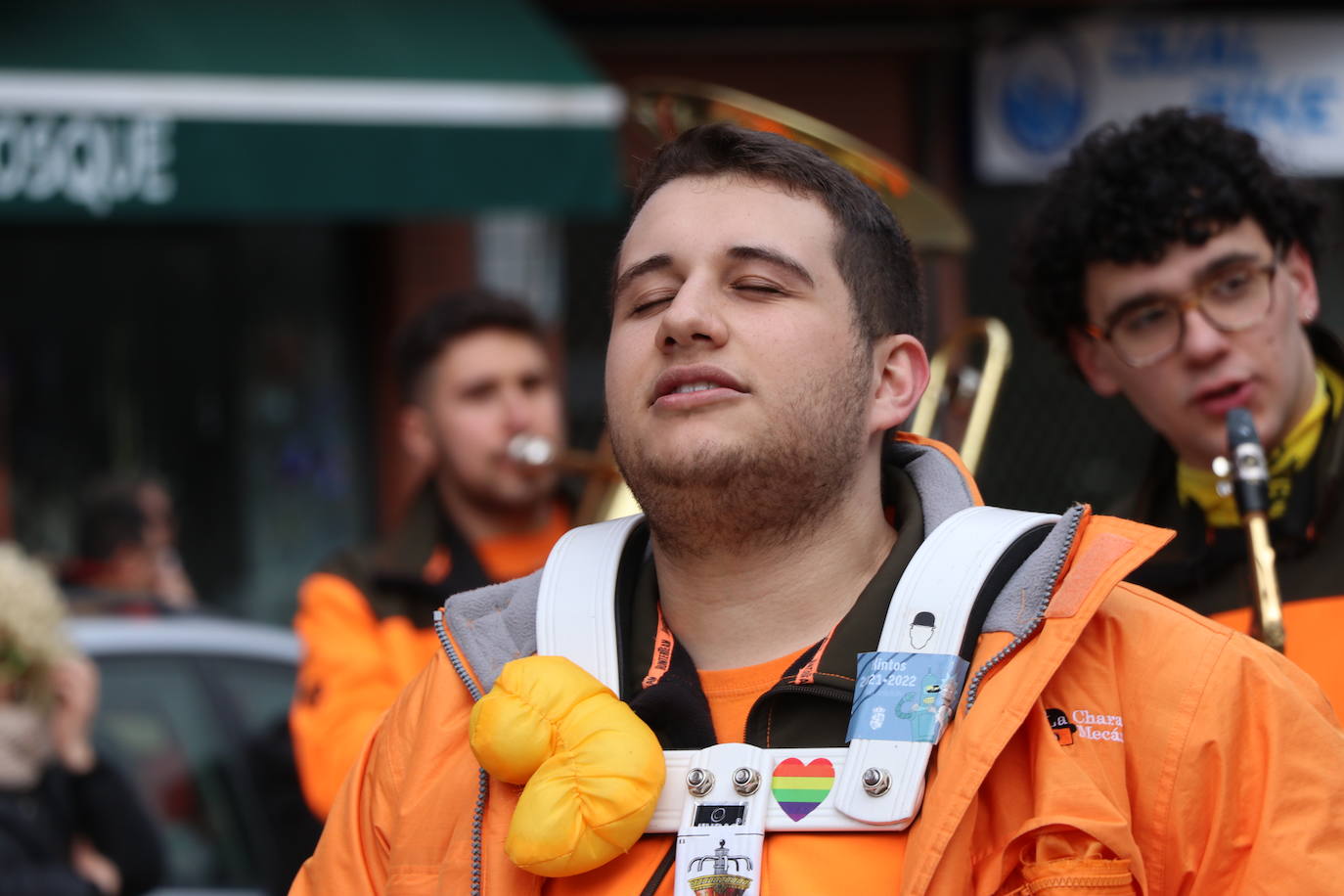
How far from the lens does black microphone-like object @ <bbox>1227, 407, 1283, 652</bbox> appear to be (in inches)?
88.8

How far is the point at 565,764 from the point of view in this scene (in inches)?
73.9

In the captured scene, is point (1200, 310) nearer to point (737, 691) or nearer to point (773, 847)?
point (737, 691)

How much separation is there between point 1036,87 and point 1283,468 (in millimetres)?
5020

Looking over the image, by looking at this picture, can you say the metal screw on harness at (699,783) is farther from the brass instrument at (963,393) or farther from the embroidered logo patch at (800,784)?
the brass instrument at (963,393)

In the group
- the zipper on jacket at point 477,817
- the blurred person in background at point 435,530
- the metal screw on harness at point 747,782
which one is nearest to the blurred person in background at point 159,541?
the blurred person in background at point 435,530

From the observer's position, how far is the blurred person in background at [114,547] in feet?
19.1

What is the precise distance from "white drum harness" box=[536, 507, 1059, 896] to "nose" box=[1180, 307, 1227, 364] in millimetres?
692

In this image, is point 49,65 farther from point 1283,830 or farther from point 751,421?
point 1283,830

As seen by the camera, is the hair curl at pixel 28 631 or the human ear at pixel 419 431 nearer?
the hair curl at pixel 28 631

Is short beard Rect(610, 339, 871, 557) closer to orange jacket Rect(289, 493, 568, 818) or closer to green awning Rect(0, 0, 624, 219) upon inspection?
orange jacket Rect(289, 493, 568, 818)

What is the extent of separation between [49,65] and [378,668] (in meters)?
3.05

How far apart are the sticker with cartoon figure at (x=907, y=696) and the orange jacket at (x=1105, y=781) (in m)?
0.03

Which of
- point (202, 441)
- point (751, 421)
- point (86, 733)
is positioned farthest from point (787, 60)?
point (751, 421)

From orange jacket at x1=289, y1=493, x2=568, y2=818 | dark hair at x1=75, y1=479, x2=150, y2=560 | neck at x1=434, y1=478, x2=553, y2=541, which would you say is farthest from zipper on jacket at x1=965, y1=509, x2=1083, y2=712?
dark hair at x1=75, y1=479, x2=150, y2=560
